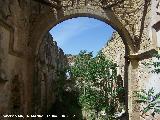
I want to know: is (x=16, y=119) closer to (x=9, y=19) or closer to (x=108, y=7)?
(x=9, y=19)

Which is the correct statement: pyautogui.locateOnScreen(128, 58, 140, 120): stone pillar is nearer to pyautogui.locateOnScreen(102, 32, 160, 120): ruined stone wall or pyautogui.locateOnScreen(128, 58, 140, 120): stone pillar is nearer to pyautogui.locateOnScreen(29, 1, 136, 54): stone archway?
pyautogui.locateOnScreen(102, 32, 160, 120): ruined stone wall

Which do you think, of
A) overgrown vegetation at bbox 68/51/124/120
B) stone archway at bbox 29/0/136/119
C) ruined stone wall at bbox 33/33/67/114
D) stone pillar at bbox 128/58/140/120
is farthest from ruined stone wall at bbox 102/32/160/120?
ruined stone wall at bbox 33/33/67/114

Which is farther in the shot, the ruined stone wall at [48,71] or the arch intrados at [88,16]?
the ruined stone wall at [48,71]

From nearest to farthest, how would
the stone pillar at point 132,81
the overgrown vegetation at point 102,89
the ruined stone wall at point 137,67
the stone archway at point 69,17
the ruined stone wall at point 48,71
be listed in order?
1. the ruined stone wall at point 137,67
2. the stone archway at point 69,17
3. the stone pillar at point 132,81
4. the ruined stone wall at point 48,71
5. the overgrown vegetation at point 102,89

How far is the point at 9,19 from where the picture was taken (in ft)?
31.9

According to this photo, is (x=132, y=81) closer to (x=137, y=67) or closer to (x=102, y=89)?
(x=137, y=67)

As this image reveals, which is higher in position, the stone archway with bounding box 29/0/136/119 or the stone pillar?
the stone archway with bounding box 29/0/136/119

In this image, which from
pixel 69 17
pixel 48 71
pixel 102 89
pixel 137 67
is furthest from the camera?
pixel 48 71

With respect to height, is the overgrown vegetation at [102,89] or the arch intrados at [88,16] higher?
the arch intrados at [88,16]

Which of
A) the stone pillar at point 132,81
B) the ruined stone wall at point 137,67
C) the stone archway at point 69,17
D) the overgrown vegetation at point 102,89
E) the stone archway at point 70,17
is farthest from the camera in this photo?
the overgrown vegetation at point 102,89

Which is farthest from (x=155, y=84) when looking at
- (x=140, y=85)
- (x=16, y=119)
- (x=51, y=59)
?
(x=51, y=59)

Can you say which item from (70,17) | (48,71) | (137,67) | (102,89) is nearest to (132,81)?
(137,67)

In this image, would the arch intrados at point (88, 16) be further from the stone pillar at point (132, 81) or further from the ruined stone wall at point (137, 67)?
the ruined stone wall at point (137, 67)

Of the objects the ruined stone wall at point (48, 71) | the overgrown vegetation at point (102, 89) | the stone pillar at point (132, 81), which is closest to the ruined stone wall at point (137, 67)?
the stone pillar at point (132, 81)
